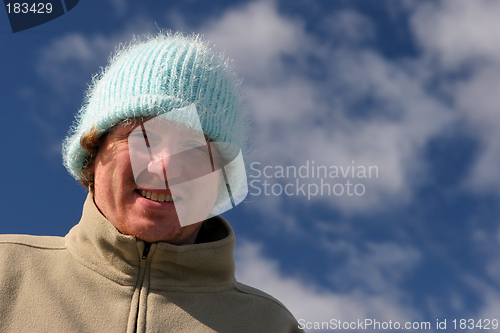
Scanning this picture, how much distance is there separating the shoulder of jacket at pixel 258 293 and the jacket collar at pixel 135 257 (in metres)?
0.20

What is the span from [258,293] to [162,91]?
1.48 m

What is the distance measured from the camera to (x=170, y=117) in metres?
2.78

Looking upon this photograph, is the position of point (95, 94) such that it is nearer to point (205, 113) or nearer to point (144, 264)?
point (205, 113)

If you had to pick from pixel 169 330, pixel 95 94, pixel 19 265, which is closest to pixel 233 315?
pixel 169 330

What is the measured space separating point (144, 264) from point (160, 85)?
1089 millimetres

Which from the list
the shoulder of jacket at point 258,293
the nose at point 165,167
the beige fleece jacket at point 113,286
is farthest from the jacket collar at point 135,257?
the nose at point 165,167

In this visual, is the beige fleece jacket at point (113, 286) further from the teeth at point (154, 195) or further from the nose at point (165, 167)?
the nose at point (165, 167)

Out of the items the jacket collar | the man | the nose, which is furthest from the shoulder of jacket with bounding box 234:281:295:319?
the nose

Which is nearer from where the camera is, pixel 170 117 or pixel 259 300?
pixel 170 117

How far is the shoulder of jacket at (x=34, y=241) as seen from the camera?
2.64 m

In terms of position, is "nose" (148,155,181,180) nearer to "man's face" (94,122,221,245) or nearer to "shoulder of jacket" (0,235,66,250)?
"man's face" (94,122,221,245)

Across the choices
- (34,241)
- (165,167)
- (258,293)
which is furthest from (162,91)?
(258,293)

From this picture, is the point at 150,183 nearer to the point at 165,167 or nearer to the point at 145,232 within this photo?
the point at 165,167

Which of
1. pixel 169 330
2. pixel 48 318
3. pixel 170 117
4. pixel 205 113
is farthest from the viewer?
pixel 205 113
